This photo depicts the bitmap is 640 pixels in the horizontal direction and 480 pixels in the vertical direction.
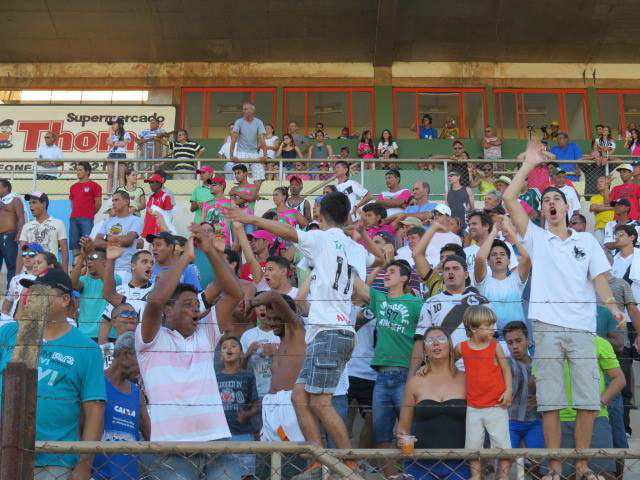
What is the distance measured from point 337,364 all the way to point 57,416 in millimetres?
1691

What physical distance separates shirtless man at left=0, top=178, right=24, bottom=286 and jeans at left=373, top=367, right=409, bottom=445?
6.29 metres

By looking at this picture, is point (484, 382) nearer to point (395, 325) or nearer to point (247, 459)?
point (395, 325)

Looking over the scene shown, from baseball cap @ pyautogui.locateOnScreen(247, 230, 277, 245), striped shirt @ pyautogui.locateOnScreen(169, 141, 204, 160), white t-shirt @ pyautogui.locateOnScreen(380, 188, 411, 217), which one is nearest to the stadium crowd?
baseball cap @ pyautogui.locateOnScreen(247, 230, 277, 245)

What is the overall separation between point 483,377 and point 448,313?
976 mm

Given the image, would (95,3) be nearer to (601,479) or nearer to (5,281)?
(5,281)

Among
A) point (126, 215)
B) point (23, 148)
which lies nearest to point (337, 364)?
point (126, 215)

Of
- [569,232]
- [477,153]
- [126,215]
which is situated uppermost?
[477,153]

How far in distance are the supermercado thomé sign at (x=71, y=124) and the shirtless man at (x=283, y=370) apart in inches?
584

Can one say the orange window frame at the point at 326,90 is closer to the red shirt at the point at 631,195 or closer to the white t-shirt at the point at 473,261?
the red shirt at the point at 631,195

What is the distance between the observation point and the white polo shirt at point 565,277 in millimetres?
5820

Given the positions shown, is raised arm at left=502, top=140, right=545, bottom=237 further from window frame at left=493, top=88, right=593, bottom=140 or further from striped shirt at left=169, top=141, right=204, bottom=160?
window frame at left=493, top=88, right=593, bottom=140

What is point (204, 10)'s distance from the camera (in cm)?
1894

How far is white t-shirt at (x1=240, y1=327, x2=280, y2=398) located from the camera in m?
6.44

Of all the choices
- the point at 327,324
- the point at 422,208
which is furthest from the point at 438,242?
the point at 327,324
